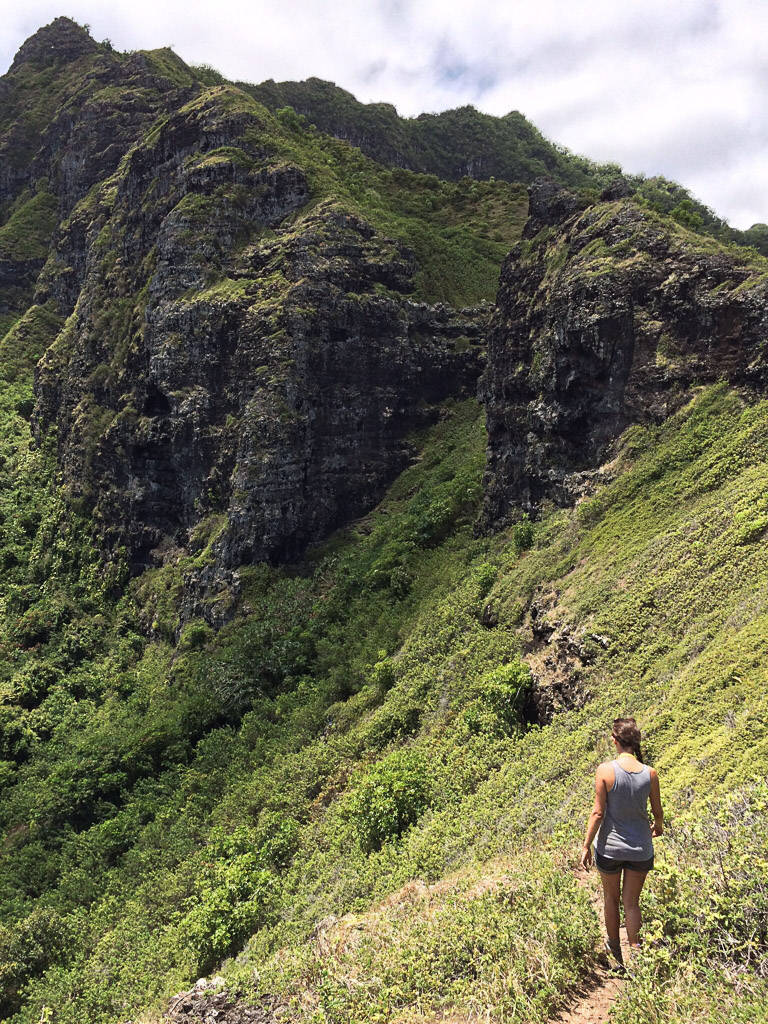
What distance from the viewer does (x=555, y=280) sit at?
84.6 feet

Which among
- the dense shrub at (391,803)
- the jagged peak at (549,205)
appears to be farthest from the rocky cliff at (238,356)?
the dense shrub at (391,803)

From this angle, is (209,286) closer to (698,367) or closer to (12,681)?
(12,681)

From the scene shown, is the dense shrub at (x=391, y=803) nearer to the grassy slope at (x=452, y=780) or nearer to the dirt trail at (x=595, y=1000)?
the grassy slope at (x=452, y=780)

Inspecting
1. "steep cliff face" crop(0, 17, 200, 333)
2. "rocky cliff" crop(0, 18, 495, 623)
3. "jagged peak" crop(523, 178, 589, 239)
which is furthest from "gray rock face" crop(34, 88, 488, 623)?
"steep cliff face" crop(0, 17, 200, 333)

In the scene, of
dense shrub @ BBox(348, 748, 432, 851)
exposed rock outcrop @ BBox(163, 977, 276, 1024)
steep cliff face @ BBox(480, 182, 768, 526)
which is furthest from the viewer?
steep cliff face @ BBox(480, 182, 768, 526)

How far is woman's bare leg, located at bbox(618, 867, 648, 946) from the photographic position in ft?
17.2

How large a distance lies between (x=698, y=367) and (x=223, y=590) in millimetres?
30067

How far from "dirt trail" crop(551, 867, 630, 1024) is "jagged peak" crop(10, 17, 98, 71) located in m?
141

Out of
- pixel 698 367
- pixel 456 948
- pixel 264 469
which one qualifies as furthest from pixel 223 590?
pixel 456 948

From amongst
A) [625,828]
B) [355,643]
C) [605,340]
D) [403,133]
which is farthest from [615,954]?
[403,133]

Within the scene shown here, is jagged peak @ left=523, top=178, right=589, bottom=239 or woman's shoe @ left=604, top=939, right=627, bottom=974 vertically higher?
jagged peak @ left=523, top=178, right=589, bottom=239

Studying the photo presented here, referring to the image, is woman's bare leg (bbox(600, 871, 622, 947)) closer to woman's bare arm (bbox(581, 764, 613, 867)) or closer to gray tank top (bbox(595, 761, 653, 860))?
gray tank top (bbox(595, 761, 653, 860))

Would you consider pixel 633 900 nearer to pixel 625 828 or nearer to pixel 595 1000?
pixel 625 828

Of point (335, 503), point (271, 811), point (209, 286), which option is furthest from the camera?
point (209, 286)
